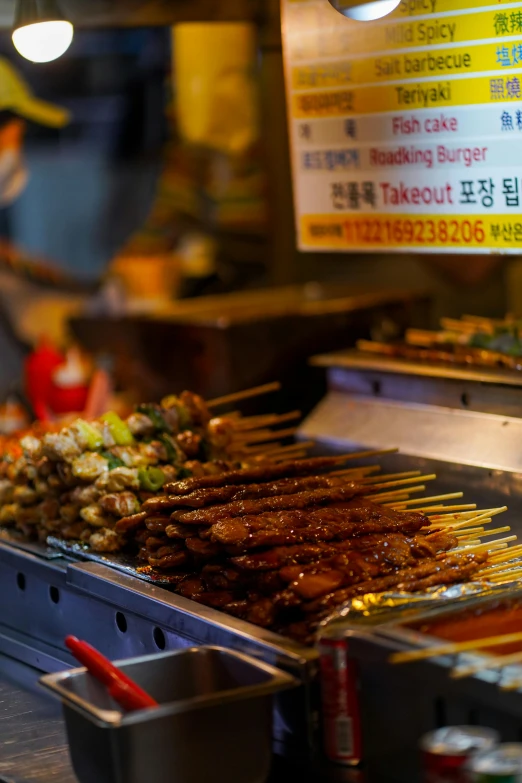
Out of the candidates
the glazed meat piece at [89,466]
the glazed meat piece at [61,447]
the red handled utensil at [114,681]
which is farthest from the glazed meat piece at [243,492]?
the red handled utensil at [114,681]

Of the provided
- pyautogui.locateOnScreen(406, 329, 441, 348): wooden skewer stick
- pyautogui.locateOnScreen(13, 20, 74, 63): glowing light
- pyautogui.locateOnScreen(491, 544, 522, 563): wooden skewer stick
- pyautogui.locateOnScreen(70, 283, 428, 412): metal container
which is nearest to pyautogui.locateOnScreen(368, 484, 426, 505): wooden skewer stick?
A: pyautogui.locateOnScreen(491, 544, 522, 563): wooden skewer stick

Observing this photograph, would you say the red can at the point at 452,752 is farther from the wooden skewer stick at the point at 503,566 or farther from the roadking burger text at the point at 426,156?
the roadking burger text at the point at 426,156

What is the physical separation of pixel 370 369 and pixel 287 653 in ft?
7.63

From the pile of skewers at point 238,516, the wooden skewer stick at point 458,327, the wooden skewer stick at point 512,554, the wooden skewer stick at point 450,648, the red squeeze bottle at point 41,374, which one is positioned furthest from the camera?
the red squeeze bottle at point 41,374

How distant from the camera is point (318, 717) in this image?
113 inches

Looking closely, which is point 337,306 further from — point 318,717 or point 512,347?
point 318,717

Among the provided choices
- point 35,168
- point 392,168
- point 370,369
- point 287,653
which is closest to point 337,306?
point 370,369

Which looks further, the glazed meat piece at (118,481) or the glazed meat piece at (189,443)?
the glazed meat piece at (189,443)

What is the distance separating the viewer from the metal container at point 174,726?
8.62ft

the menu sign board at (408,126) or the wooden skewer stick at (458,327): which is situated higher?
the menu sign board at (408,126)

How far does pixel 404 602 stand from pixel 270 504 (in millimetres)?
709

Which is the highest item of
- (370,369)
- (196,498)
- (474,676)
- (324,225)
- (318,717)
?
(324,225)

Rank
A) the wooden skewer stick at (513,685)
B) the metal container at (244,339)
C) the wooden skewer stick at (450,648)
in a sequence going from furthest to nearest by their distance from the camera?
the metal container at (244,339)
the wooden skewer stick at (450,648)
the wooden skewer stick at (513,685)

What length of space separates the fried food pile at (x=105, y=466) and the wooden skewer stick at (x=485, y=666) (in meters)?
1.65
